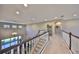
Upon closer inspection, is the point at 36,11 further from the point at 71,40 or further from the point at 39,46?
the point at 71,40

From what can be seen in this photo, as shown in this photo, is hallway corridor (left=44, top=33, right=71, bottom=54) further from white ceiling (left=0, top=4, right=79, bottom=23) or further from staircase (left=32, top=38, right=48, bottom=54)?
white ceiling (left=0, top=4, right=79, bottom=23)

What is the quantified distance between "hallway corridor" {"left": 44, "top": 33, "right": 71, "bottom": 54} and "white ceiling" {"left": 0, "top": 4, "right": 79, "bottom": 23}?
0.36m

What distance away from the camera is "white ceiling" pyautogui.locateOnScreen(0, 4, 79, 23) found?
212 cm

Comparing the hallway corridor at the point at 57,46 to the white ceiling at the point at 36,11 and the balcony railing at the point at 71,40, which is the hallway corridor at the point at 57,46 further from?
the white ceiling at the point at 36,11

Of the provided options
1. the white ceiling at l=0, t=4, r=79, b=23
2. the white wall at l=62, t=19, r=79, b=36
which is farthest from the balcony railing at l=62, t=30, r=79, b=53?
the white ceiling at l=0, t=4, r=79, b=23

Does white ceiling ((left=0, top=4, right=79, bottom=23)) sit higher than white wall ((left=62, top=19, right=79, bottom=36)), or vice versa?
white ceiling ((left=0, top=4, right=79, bottom=23))

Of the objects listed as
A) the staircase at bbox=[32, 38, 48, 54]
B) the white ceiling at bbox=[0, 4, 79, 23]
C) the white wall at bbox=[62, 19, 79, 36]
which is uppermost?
the white ceiling at bbox=[0, 4, 79, 23]

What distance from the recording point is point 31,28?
86.2 inches

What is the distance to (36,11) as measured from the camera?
84.8 inches

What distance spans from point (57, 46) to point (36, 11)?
0.71 meters

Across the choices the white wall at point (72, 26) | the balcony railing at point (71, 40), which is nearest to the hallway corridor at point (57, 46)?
the balcony railing at point (71, 40)

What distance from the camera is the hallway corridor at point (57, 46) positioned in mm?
2129

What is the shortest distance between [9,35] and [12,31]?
0.27 feet
